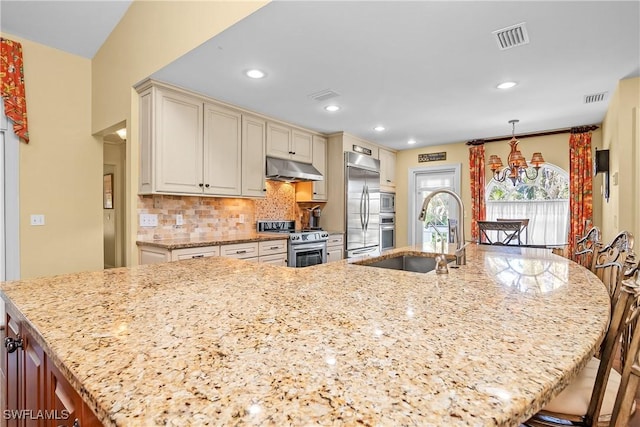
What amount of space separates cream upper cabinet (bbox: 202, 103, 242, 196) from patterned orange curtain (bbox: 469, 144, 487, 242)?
3583mm

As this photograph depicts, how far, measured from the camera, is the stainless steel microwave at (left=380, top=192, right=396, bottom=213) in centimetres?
556

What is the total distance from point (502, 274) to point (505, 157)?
429 centimetres

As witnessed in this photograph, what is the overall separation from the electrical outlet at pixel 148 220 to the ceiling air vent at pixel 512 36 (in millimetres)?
3285

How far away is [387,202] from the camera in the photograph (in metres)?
5.76

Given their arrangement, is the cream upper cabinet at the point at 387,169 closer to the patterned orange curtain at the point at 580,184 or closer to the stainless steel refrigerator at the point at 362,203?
the stainless steel refrigerator at the point at 362,203

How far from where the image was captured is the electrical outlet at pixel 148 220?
3.24 metres

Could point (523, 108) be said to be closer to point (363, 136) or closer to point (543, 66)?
point (543, 66)

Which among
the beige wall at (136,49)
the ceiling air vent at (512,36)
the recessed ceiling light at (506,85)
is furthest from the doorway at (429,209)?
the beige wall at (136,49)

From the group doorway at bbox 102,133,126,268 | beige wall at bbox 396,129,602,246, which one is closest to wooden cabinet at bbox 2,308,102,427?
doorway at bbox 102,133,126,268

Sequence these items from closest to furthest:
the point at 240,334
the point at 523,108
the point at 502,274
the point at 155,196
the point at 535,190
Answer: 1. the point at 240,334
2. the point at 502,274
3. the point at 155,196
4. the point at 523,108
5. the point at 535,190

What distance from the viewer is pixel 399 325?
781 millimetres

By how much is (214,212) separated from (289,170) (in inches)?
40.7

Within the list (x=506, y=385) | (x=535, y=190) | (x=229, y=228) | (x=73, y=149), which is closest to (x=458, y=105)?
(x=535, y=190)

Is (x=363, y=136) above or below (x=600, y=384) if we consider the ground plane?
above
